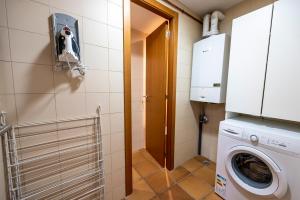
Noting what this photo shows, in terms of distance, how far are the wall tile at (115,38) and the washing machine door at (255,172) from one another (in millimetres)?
1418

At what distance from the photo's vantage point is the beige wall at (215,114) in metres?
1.61

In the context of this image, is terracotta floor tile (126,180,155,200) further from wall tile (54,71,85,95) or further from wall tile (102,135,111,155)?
Answer: wall tile (54,71,85,95)

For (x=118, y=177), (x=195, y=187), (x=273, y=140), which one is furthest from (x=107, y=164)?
(x=273, y=140)

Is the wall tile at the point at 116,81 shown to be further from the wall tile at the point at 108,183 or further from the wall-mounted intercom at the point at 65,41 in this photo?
the wall tile at the point at 108,183

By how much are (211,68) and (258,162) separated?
42.2 inches

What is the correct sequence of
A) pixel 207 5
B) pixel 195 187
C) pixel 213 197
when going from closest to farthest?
pixel 213 197
pixel 195 187
pixel 207 5

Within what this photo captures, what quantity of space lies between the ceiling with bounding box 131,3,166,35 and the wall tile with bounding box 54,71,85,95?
1252 millimetres

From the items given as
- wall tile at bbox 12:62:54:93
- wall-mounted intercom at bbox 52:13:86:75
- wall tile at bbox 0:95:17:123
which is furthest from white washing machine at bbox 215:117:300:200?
wall tile at bbox 0:95:17:123

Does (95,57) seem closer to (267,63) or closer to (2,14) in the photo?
(2,14)

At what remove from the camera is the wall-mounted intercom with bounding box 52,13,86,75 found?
84 centimetres

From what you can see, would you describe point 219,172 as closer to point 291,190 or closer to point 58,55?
point 291,190

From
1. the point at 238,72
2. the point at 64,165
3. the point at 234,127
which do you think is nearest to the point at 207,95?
the point at 238,72

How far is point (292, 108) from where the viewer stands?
1.02 m

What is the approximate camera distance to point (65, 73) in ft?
3.18
